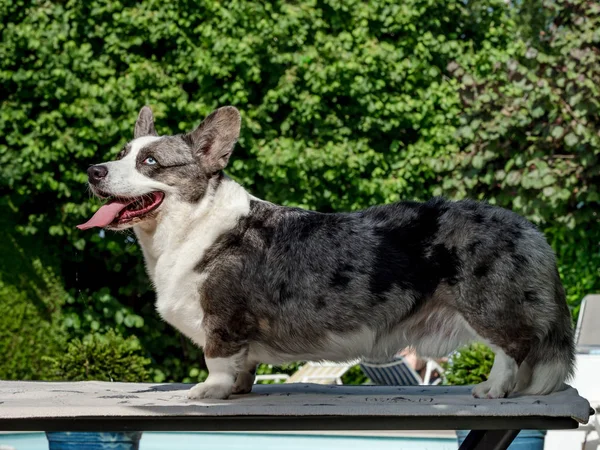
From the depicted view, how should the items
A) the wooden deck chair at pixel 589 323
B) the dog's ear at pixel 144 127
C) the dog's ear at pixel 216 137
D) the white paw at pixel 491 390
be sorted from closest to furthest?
the white paw at pixel 491 390 < the dog's ear at pixel 216 137 < the dog's ear at pixel 144 127 < the wooden deck chair at pixel 589 323

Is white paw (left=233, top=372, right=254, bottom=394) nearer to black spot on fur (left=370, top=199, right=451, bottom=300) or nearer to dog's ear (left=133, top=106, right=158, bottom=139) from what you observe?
black spot on fur (left=370, top=199, right=451, bottom=300)

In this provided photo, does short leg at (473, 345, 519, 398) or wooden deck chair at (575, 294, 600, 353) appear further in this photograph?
wooden deck chair at (575, 294, 600, 353)

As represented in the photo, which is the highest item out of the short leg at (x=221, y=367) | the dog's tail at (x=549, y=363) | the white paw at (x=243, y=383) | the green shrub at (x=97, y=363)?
the dog's tail at (x=549, y=363)

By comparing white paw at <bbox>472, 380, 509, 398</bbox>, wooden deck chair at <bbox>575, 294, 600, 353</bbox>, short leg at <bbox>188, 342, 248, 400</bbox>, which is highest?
white paw at <bbox>472, 380, 509, 398</bbox>

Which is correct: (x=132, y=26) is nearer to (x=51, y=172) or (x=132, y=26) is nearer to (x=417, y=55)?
(x=51, y=172)

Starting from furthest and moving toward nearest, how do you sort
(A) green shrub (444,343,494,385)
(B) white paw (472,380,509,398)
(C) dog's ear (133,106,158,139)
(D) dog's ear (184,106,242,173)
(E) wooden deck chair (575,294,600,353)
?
(A) green shrub (444,343,494,385)
(E) wooden deck chair (575,294,600,353)
(C) dog's ear (133,106,158,139)
(D) dog's ear (184,106,242,173)
(B) white paw (472,380,509,398)

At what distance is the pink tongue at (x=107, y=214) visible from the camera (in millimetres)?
2941

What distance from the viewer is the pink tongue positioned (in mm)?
2941

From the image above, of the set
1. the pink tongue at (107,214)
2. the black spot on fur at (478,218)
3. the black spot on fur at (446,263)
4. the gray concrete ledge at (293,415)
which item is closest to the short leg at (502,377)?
the gray concrete ledge at (293,415)

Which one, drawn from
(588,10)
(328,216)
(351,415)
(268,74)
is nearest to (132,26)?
(268,74)

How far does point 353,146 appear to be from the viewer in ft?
27.0

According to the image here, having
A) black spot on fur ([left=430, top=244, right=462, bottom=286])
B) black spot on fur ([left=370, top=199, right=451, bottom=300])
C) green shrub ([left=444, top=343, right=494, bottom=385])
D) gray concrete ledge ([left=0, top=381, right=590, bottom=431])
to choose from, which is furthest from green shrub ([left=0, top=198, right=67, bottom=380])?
black spot on fur ([left=430, top=244, right=462, bottom=286])

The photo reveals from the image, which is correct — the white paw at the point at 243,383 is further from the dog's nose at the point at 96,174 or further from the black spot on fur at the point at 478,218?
the black spot on fur at the point at 478,218

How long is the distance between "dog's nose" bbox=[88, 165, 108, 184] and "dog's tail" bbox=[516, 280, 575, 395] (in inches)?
57.2
